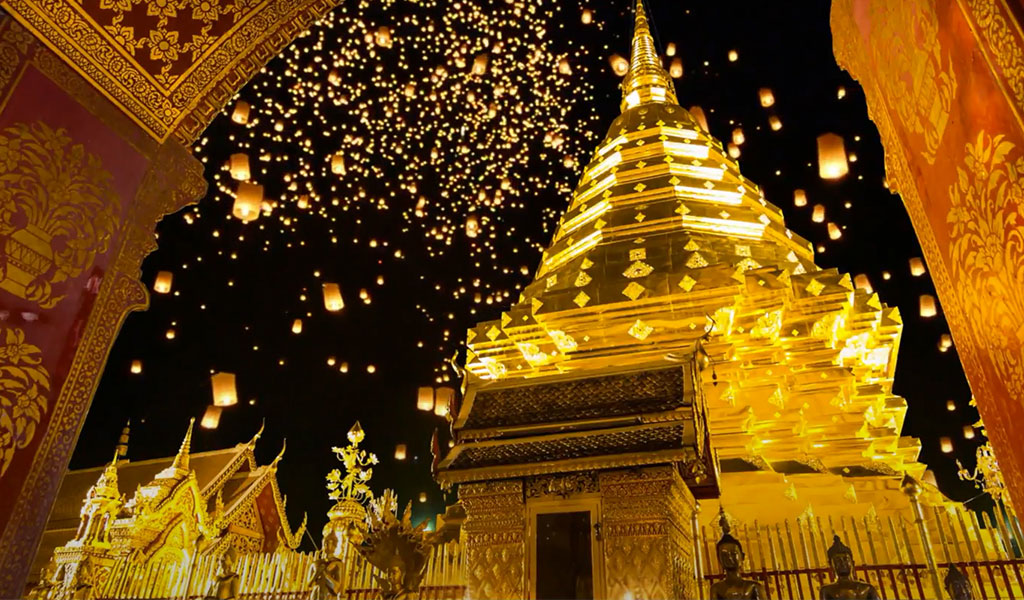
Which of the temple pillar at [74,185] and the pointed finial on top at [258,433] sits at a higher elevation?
the pointed finial on top at [258,433]

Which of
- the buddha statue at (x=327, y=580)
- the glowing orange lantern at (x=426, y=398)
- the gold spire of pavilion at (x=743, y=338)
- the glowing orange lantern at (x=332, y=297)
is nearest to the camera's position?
the buddha statue at (x=327, y=580)

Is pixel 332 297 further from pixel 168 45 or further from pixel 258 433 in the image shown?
pixel 168 45

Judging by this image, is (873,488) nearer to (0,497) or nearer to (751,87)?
(0,497)

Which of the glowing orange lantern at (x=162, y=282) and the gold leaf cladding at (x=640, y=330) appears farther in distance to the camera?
the glowing orange lantern at (x=162, y=282)

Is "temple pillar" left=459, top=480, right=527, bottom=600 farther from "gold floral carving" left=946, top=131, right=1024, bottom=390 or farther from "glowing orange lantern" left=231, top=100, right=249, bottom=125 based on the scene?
"glowing orange lantern" left=231, top=100, right=249, bottom=125

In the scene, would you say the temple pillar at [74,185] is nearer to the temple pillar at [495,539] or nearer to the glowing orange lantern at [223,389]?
the temple pillar at [495,539]

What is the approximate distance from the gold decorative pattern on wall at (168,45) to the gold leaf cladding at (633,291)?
5.57m

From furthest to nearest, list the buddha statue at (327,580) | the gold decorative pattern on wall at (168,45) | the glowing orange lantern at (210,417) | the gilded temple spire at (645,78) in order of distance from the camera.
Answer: the glowing orange lantern at (210,417) → the gilded temple spire at (645,78) → the buddha statue at (327,580) → the gold decorative pattern on wall at (168,45)

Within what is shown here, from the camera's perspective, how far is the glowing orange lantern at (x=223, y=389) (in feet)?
49.4

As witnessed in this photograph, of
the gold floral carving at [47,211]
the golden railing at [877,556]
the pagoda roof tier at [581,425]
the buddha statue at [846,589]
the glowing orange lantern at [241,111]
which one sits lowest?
the buddha statue at [846,589]

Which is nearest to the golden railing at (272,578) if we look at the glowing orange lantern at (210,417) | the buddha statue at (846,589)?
the buddha statue at (846,589)

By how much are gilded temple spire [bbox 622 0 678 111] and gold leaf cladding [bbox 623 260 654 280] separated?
6.54 m

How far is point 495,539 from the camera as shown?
460 centimetres

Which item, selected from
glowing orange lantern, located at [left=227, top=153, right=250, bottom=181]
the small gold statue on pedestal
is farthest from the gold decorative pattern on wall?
glowing orange lantern, located at [left=227, top=153, right=250, bottom=181]
